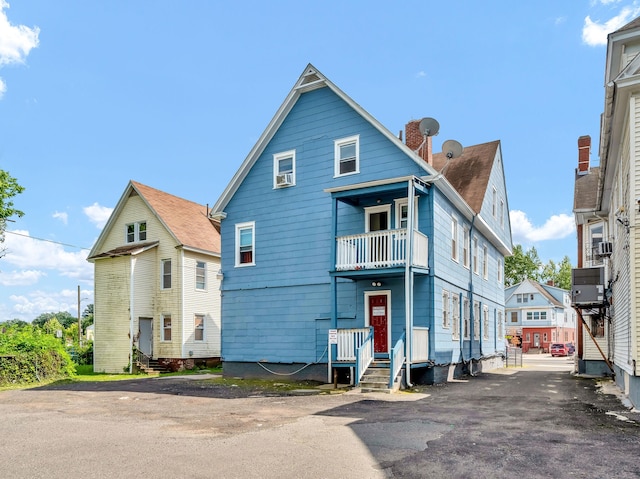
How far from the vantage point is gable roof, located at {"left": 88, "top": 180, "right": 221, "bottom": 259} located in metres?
28.7

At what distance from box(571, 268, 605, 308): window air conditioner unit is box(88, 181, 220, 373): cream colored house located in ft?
52.6

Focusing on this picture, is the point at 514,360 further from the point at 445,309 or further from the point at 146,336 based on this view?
the point at 146,336

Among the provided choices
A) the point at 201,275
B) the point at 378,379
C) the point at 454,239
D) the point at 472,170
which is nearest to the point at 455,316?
the point at 454,239

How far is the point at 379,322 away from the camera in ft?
63.2

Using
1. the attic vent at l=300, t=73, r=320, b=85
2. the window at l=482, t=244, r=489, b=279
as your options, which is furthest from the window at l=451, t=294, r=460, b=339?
the attic vent at l=300, t=73, r=320, b=85

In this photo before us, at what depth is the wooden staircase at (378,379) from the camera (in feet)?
53.0

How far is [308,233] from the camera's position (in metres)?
20.8

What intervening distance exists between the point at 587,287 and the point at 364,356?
9.15 meters

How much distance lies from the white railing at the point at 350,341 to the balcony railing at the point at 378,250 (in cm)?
205

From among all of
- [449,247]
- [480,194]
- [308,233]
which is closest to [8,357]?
[308,233]

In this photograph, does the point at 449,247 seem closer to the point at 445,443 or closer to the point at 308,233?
the point at 308,233

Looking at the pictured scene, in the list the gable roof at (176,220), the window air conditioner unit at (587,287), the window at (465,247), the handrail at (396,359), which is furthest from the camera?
the gable roof at (176,220)

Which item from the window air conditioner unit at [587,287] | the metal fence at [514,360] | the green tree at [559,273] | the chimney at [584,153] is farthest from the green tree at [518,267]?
the window air conditioner unit at [587,287]

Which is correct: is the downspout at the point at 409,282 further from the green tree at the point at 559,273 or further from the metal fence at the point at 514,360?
the green tree at the point at 559,273
